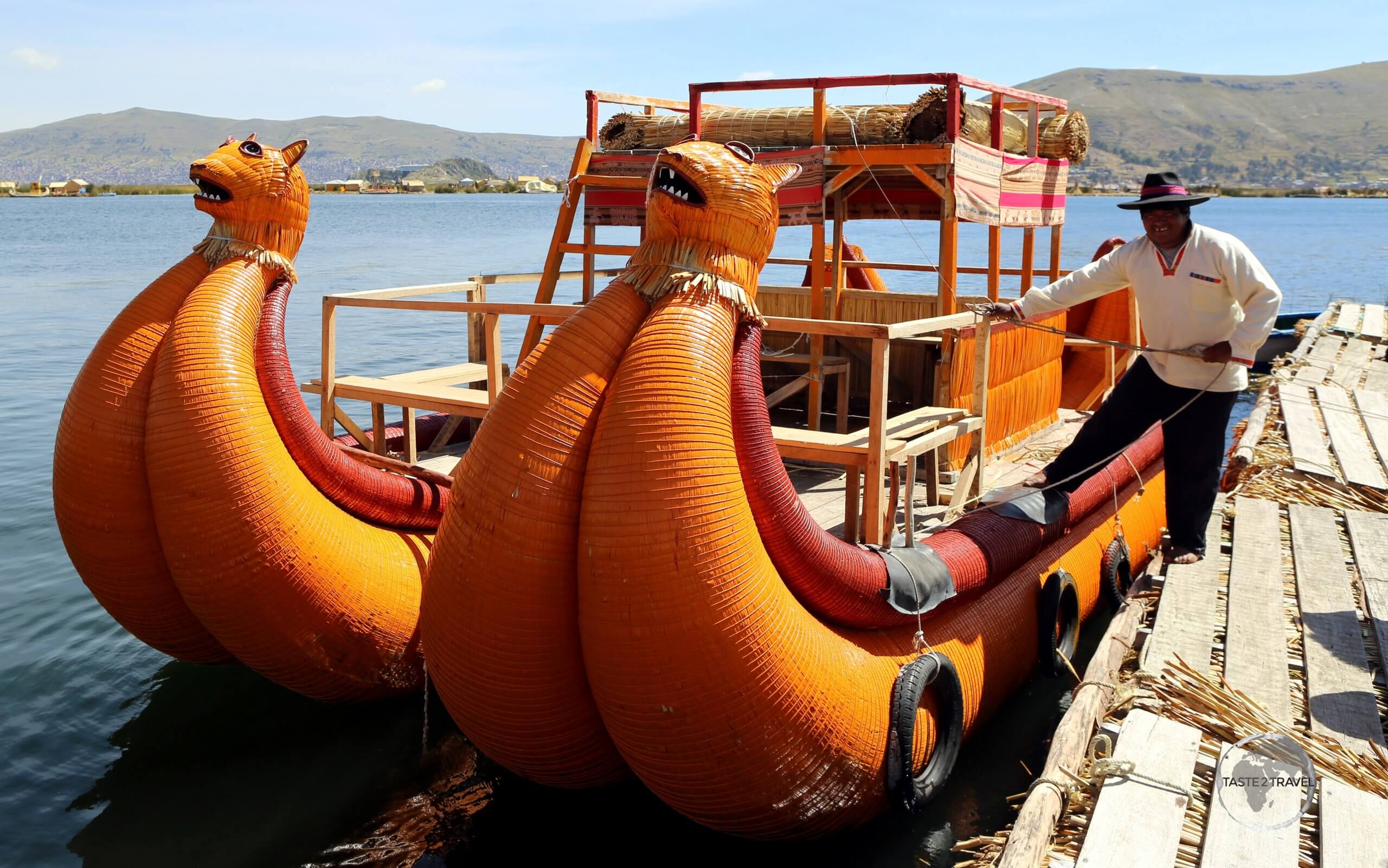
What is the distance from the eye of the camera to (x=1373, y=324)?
1962 cm

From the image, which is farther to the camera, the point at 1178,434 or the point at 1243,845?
the point at 1178,434

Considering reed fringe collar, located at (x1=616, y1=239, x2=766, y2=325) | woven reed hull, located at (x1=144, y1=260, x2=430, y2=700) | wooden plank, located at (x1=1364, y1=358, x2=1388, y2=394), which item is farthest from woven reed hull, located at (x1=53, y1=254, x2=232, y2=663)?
wooden plank, located at (x1=1364, y1=358, x2=1388, y2=394)

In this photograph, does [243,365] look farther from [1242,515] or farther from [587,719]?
[1242,515]

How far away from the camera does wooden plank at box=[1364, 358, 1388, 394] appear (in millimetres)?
13766

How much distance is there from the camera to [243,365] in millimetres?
5414

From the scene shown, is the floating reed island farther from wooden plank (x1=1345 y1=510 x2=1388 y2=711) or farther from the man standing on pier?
wooden plank (x1=1345 y1=510 x2=1388 y2=711)

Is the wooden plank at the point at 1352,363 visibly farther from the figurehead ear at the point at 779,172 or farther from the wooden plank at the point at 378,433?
the figurehead ear at the point at 779,172

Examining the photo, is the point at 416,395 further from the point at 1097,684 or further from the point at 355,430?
the point at 1097,684

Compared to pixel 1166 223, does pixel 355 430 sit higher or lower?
lower

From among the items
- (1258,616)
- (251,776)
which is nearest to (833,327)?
(1258,616)

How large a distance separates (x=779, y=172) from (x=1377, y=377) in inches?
519

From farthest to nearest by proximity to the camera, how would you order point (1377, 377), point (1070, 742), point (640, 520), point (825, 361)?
point (1377, 377) < point (825, 361) < point (1070, 742) < point (640, 520)

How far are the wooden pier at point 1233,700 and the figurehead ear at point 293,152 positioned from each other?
4694 mm

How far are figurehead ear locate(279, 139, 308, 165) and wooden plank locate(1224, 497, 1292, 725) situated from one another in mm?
5284
